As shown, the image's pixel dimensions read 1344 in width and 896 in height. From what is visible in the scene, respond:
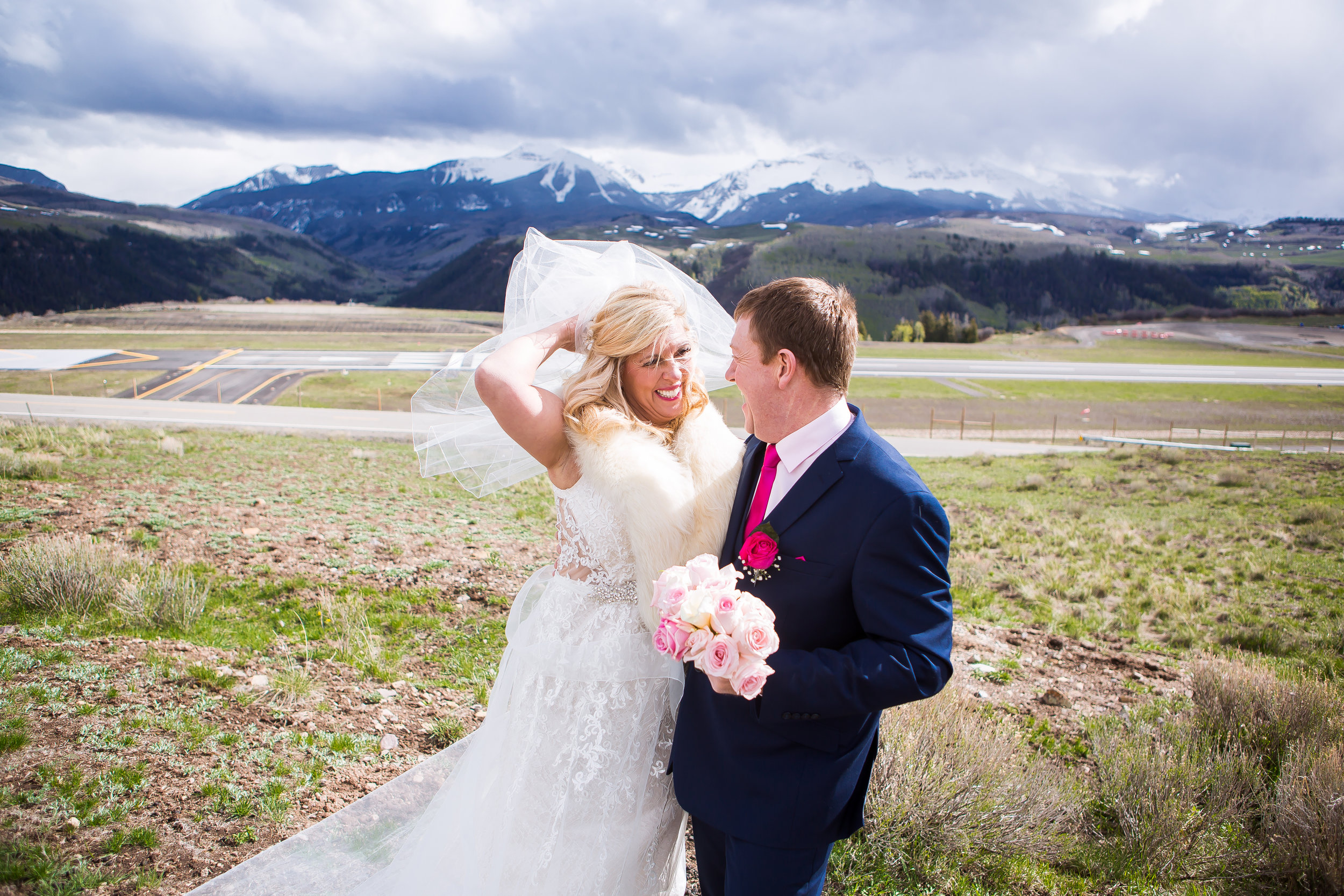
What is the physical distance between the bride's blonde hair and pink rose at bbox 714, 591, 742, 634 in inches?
37.3

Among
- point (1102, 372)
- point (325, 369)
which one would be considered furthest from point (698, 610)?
point (1102, 372)

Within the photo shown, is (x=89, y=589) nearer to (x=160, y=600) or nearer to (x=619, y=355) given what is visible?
(x=160, y=600)

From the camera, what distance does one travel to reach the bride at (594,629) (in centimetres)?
247

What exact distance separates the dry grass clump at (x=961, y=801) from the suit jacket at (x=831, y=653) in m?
1.50

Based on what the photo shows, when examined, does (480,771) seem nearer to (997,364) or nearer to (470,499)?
(470,499)

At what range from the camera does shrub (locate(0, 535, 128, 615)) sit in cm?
539

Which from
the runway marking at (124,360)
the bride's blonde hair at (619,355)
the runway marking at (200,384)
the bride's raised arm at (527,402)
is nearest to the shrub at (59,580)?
the bride's raised arm at (527,402)

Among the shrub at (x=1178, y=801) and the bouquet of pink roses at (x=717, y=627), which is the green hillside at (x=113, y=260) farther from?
the shrub at (x=1178, y=801)

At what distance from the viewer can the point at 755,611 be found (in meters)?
1.78

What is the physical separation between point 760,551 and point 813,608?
0.75 feet

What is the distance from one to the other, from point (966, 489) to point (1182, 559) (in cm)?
713

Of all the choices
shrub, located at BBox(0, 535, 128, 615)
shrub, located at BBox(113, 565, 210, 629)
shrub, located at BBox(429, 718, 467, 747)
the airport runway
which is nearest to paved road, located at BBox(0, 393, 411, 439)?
the airport runway

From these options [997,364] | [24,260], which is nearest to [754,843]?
[997,364]

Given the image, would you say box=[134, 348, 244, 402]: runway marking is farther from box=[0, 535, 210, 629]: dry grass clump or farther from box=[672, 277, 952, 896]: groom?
box=[672, 277, 952, 896]: groom
